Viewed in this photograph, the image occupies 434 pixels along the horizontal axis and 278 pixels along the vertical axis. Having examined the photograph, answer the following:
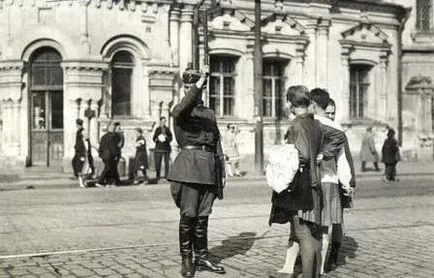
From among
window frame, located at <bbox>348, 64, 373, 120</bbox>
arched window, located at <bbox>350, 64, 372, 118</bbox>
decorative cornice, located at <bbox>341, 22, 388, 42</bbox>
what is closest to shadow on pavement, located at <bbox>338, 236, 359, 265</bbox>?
decorative cornice, located at <bbox>341, 22, 388, 42</bbox>

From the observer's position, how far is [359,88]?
28.4 metres

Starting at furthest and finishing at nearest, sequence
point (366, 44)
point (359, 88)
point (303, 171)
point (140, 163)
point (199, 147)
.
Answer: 1. point (359, 88)
2. point (366, 44)
3. point (140, 163)
4. point (199, 147)
5. point (303, 171)

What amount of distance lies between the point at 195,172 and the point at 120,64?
54.0 ft

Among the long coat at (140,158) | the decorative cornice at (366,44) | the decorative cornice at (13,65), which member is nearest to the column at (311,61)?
the decorative cornice at (366,44)

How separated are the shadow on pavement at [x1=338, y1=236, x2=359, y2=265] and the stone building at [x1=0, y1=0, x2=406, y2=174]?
14234 millimetres

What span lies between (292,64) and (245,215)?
15.5m

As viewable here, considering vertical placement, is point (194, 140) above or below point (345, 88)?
below

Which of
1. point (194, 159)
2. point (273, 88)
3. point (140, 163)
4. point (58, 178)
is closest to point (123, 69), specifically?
point (58, 178)

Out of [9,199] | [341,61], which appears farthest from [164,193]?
[341,61]

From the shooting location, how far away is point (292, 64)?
2606cm

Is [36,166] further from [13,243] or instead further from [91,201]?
[13,243]

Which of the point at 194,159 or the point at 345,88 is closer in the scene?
Answer: the point at 194,159

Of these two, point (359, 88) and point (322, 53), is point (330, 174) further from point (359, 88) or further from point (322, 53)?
point (359, 88)

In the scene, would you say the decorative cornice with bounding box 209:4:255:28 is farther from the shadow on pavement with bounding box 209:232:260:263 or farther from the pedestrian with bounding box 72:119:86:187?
the shadow on pavement with bounding box 209:232:260:263
